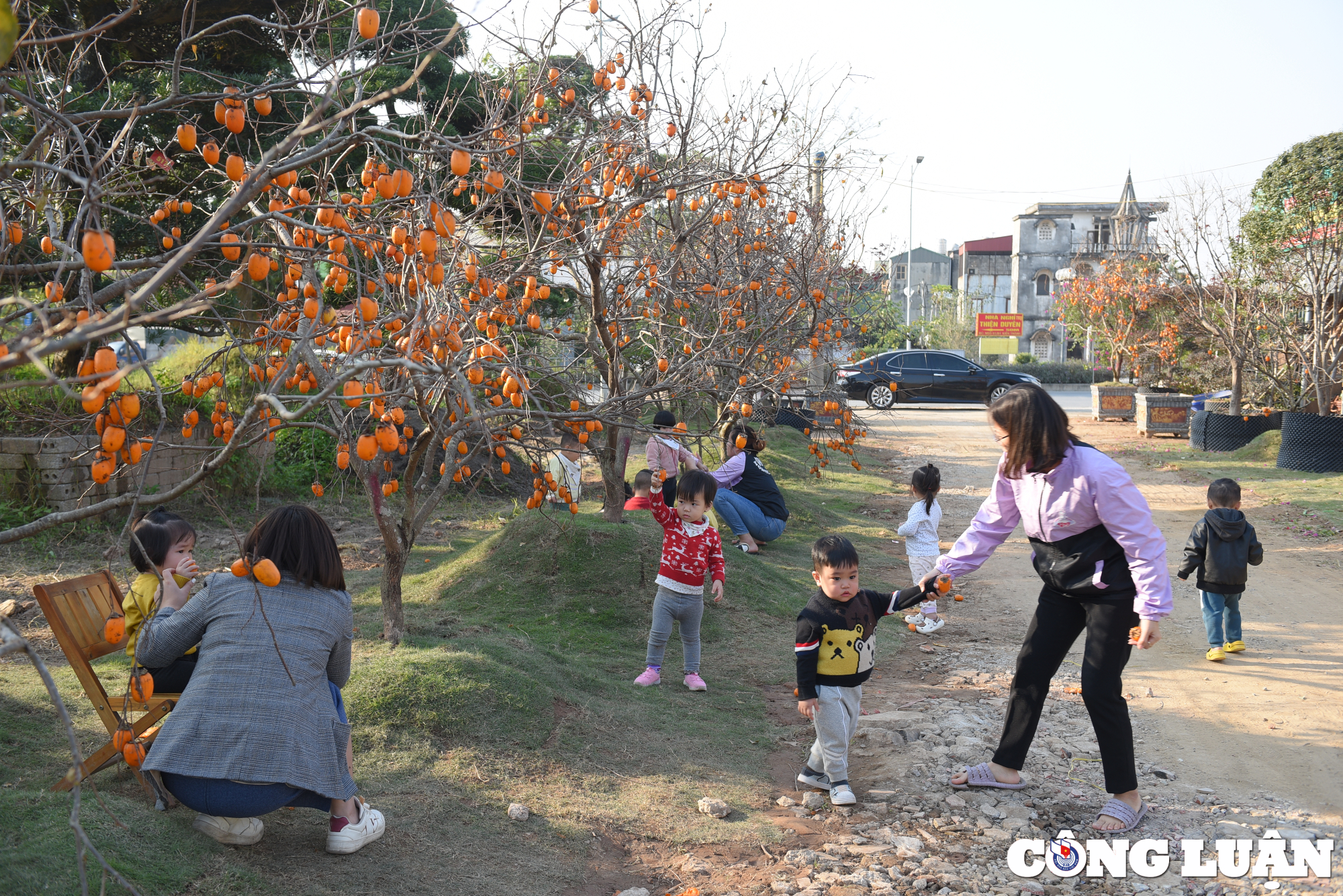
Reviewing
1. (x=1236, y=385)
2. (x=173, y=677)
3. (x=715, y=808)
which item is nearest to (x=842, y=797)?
(x=715, y=808)

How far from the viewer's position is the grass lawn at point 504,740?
2.78m

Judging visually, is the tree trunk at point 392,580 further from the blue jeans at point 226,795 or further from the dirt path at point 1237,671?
the dirt path at point 1237,671

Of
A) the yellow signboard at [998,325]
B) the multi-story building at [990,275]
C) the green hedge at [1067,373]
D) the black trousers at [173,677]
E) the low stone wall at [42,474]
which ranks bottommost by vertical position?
the black trousers at [173,677]

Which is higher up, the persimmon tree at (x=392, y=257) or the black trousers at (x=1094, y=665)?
the persimmon tree at (x=392, y=257)

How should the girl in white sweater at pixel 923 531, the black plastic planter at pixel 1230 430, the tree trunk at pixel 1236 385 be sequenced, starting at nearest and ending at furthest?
the girl in white sweater at pixel 923 531 < the black plastic planter at pixel 1230 430 < the tree trunk at pixel 1236 385

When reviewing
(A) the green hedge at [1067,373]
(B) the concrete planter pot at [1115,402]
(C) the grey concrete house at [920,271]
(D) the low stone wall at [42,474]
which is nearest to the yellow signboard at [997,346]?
(A) the green hedge at [1067,373]

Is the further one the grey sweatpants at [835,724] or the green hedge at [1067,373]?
the green hedge at [1067,373]

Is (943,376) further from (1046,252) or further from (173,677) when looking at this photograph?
(1046,252)

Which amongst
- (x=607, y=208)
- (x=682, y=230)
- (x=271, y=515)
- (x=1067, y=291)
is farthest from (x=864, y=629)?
(x=1067, y=291)

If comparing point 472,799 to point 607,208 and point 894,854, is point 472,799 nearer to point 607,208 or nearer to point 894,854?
point 894,854

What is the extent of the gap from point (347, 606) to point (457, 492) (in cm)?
762

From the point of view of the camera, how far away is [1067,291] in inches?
1030

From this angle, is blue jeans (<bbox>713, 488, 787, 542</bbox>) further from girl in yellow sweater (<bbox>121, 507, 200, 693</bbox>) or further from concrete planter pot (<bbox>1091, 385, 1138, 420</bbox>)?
concrete planter pot (<bbox>1091, 385, 1138, 420</bbox>)

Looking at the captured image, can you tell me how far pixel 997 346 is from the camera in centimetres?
3959
